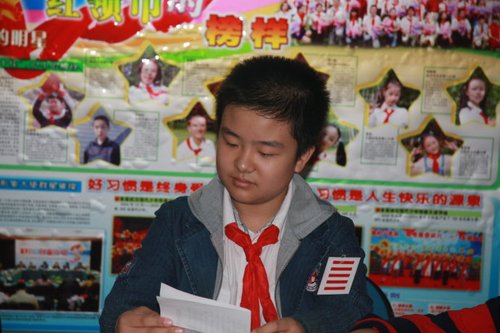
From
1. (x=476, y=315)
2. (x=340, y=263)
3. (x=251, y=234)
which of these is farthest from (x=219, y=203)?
(x=476, y=315)

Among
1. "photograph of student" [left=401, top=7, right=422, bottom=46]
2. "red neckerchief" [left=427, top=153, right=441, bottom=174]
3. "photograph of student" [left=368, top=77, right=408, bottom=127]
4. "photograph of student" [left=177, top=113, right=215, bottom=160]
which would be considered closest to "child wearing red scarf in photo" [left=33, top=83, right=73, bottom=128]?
"photograph of student" [left=177, top=113, right=215, bottom=160]

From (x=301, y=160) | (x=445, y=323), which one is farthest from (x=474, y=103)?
(x=445, y=323)

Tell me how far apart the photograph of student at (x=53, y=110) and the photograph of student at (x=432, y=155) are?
1.29 meters

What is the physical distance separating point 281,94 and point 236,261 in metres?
0.45

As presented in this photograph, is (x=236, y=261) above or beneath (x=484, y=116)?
beneath

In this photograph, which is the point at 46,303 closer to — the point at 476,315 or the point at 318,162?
the point at 318,162

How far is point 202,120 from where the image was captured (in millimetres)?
2189

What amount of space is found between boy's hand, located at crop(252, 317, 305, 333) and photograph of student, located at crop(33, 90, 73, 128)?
1.22 metres

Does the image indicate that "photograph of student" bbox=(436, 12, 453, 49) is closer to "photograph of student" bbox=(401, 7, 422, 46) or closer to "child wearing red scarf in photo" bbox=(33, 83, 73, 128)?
"photograph of student" bbox=(401, 7, 422, 46)

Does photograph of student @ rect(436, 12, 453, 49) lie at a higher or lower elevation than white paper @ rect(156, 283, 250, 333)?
A: higher

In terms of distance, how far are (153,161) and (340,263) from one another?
95 cm

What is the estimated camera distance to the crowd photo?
2146 millimetres

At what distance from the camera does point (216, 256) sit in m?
1.52

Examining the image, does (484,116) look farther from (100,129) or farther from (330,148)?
(100,129)
